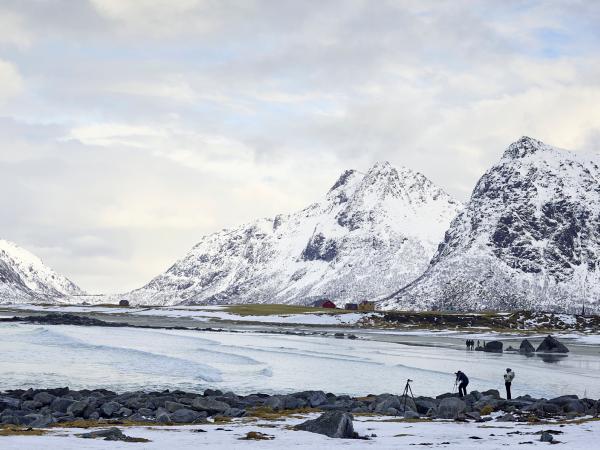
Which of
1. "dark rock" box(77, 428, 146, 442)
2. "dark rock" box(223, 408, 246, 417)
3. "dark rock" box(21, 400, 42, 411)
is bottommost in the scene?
"dark rock" box(21, 400, 42, 411)

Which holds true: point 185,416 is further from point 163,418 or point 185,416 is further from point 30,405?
point 30,405

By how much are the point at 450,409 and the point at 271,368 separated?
106 feet

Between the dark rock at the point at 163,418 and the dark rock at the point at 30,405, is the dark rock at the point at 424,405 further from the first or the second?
the dark rock at the point at 30,405

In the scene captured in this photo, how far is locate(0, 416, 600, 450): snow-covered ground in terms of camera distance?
27.1 m

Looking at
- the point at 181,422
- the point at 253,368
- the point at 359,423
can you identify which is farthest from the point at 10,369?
the point at 359,423

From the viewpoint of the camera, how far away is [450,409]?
123 ft

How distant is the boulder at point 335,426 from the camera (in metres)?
30.1

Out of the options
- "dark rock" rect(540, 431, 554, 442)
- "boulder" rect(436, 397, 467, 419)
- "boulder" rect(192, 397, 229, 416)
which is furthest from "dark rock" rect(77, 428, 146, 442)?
"boulder" rect(436, 397, 467, 419)

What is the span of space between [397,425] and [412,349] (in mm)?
67762

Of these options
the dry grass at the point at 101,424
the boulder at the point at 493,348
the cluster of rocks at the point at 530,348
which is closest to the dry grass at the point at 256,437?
the dry grass at the point at 101,424

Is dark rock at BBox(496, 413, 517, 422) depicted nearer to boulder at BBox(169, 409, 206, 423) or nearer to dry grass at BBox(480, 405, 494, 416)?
dry grass at BBox(480, 405, 494, 416)

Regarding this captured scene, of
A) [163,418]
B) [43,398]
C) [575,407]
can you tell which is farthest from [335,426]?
[43,398]

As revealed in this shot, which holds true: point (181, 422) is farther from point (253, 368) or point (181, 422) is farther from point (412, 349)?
point (412, 349)

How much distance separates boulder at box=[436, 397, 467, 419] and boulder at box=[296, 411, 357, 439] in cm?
836
